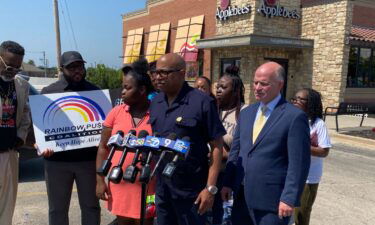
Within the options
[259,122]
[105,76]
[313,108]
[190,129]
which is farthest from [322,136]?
[105,76]

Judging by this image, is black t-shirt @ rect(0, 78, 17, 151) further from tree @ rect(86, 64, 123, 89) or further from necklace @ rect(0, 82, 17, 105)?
tree @ rect(86, 64, 123, 89)

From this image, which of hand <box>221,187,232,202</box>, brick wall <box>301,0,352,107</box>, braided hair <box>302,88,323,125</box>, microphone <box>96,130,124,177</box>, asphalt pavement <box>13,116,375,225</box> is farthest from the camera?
brick wall <box>301,0,352,107</box>

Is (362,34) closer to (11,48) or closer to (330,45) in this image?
(330,45)

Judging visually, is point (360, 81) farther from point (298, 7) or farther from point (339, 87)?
point (298, 7)

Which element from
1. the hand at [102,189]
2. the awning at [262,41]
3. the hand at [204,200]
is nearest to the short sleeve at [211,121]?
the hand at [204,200]

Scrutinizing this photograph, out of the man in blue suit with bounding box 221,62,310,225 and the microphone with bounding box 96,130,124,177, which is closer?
the microphone with bounding box 96,130,124,177

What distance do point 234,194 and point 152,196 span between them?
0.73 meters

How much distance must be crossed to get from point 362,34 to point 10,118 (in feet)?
63.0

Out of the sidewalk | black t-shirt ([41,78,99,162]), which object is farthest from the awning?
black t-shirt ([41,78,99,162])

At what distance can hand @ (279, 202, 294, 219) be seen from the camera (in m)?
2.59

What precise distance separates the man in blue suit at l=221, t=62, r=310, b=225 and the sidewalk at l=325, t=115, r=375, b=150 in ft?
29.7

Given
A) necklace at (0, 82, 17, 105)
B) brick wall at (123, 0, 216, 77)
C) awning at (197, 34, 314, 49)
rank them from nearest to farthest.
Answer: necklace at (0, 82, 17, 105)
awning at (197, 34, 314, 49)
brick wall at (123, 0, 216, 77)

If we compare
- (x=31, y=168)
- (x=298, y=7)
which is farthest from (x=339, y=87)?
(x=31, y=168)

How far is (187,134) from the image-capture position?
8.93 feet
